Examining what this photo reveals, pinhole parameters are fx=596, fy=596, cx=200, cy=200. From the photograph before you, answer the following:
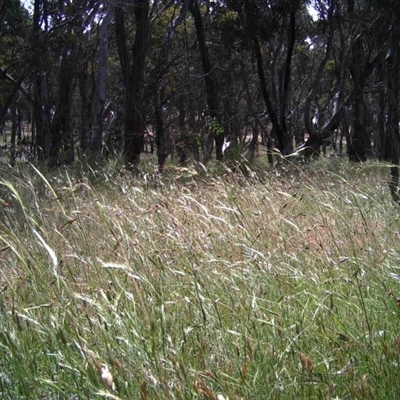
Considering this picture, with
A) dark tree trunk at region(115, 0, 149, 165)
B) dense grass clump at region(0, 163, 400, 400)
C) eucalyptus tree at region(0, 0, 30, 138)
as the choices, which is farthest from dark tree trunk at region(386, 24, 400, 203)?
eucalyptus tree at region(0, 0, 30, 138)

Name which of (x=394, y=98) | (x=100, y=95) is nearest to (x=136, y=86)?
(x=100, y=95)

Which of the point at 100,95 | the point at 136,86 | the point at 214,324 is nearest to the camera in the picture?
the point at 214,324

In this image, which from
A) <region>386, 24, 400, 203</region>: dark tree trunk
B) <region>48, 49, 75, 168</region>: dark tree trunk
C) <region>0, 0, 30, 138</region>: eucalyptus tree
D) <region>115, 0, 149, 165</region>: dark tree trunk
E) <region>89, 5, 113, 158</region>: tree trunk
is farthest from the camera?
<region>48, 49, 75, 168</region>: dark tree trunk

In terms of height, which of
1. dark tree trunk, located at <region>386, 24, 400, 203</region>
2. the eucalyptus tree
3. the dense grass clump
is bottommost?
the dense grass clump

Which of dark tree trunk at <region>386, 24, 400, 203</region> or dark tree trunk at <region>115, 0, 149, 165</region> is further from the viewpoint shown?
dark tree trunk at <region>115, 0, 149, 165</region>

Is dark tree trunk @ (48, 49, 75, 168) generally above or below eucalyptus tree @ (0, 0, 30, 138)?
below

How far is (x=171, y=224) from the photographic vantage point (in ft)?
10.8

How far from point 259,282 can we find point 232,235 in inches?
17.8

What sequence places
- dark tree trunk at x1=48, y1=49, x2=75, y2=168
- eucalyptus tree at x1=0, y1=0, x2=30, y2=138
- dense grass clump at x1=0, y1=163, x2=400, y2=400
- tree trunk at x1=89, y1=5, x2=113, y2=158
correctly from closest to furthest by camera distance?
1. dense grass clump at x1=0, y1=163, x2=400, y2=400
2. tree trunk at x1=89, y1=5, x2=113, y2=158
3. eucalyptus tree at x1=0, y1=0, x2=30, y2=138
4. dark tree trunk at x1=48, y1=49, x2=75, y2=168

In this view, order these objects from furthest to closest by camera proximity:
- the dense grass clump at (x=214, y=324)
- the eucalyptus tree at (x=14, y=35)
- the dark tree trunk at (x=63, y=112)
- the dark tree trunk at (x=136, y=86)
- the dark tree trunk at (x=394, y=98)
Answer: the dark tree trunk at (x=63, y=112)
the eucalyptus tree at (x=14, y=35)
the dark tree trunk at (x=136, y=86)
the dark tree trunk at (x=394, y=98)
the dense grass clump at (x=214, y=324)

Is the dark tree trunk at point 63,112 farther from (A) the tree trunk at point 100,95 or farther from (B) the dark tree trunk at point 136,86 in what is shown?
(B) the dark tree trunk at point 136,86

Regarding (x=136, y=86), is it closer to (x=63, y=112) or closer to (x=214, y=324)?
(x=63, y=112)

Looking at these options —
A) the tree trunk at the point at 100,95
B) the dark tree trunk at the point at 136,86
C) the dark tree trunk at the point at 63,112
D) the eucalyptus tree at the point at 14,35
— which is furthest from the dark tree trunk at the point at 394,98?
the dark tree trunk at the point at 63,112

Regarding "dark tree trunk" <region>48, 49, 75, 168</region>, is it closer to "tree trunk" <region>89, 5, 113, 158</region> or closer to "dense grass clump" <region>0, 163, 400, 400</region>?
"tree trunk" <region>89, 5, 113, 158</region>
